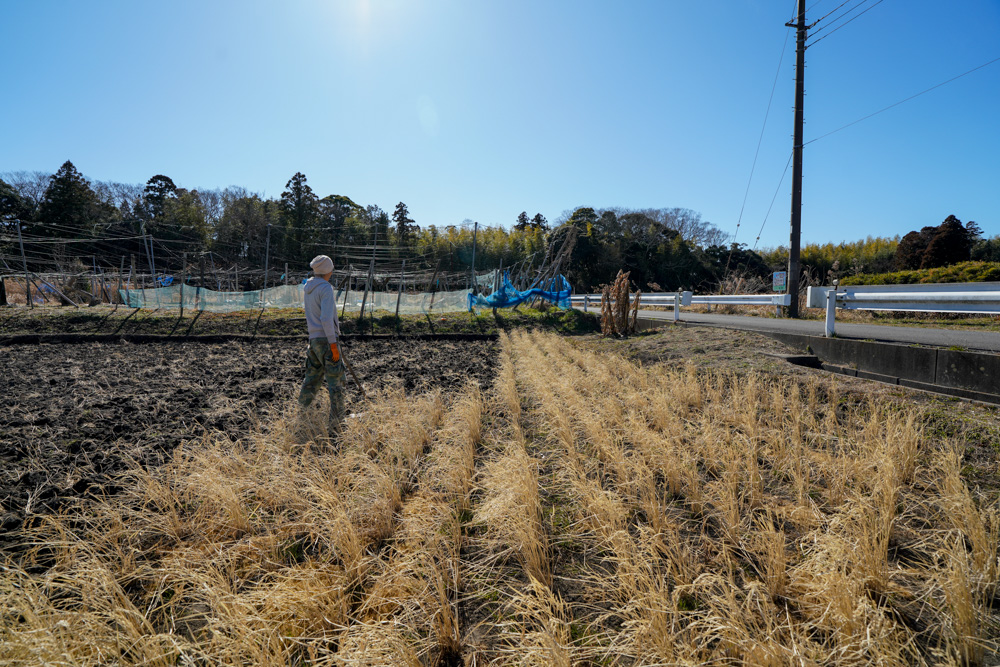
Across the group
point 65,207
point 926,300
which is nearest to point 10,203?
point 65,207

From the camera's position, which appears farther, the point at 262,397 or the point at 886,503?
the point at 262,397

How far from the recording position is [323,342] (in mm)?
4785

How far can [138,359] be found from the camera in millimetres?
8523

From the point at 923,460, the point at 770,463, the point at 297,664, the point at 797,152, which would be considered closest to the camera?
the point at 297,664

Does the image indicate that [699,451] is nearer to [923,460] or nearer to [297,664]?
[923,460]

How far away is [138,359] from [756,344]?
10496 millimetres

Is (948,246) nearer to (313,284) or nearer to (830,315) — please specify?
(830,315)

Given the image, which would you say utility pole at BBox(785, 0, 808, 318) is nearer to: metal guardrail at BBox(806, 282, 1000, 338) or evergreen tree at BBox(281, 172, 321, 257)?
metal guardrail at BBox(806, 282, 1000, 338)

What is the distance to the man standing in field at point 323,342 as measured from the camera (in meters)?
4.66

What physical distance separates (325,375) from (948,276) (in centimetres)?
1527

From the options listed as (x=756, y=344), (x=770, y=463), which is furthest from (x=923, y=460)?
(x=756, y=344)

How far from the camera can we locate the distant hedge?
1074 cm

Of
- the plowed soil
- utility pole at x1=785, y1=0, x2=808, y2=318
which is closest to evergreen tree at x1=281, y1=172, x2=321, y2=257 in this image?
the plowed soil

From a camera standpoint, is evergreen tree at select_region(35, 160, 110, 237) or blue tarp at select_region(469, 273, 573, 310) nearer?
blue tarp at select_region(469, 273, 573, 310)
